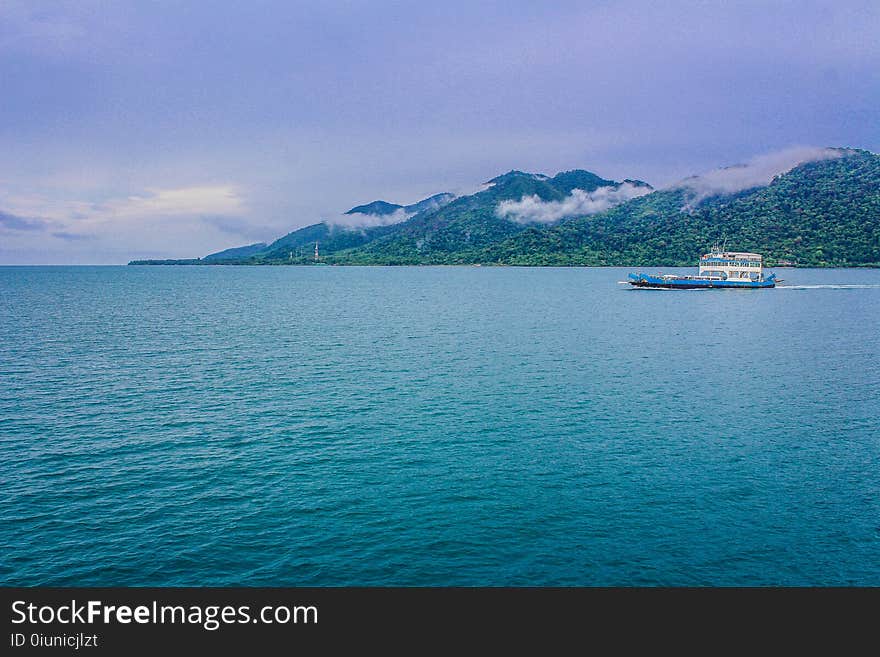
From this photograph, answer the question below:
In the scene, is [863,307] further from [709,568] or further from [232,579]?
[232,579]

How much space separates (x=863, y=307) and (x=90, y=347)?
614 feet

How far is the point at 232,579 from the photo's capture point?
1243 inches

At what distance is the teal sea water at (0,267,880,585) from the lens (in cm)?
3362

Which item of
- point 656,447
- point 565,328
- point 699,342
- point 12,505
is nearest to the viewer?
point 12,505

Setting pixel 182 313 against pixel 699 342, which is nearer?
pixel 699 342

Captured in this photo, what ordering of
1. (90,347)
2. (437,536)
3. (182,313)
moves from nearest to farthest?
(437,536)
(90,347)
(182,313)

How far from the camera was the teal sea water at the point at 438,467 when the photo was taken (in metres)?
33.6

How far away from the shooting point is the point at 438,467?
4697 centimetres

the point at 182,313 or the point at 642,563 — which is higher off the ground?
the point at 182,313

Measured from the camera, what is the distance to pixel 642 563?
33531 mm

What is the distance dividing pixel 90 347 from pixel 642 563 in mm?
94516

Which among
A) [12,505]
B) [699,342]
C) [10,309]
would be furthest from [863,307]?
[10,309]
